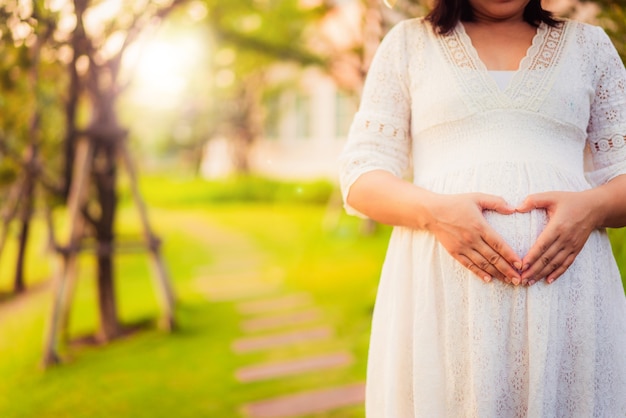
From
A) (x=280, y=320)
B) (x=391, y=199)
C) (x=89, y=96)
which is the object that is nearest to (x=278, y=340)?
(x=280, y=320)

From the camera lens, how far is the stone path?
3.78 metres

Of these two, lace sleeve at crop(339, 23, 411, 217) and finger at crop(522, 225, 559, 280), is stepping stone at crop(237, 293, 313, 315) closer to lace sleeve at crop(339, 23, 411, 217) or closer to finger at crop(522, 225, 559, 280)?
lace sleeve at crop(339, 23, 411, 217)

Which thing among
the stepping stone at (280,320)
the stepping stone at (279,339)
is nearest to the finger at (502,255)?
the stepping stone at (279,339)

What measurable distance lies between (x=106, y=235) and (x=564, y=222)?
431 cm

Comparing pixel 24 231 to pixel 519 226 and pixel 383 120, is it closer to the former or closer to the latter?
pixel 383 120

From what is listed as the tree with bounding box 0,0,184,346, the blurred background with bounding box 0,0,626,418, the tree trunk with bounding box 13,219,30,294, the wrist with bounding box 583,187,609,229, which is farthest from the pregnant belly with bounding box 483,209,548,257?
the tree trunk with bounding box 13,219,30,294

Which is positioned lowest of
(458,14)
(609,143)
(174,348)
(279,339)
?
(279,339)

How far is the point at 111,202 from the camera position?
4.98 metres

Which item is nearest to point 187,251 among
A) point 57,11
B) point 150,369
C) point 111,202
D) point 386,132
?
point 111,202

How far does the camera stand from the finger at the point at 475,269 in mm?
1311

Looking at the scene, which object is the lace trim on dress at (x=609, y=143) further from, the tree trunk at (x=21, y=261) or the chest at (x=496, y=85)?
the tree trunk at (x=21, y=261)

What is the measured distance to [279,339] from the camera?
506 cm

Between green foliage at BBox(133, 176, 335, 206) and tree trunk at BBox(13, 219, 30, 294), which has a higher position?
tree trunk at BBox(13, 219, 30, 294)

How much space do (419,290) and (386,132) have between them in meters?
0.40
